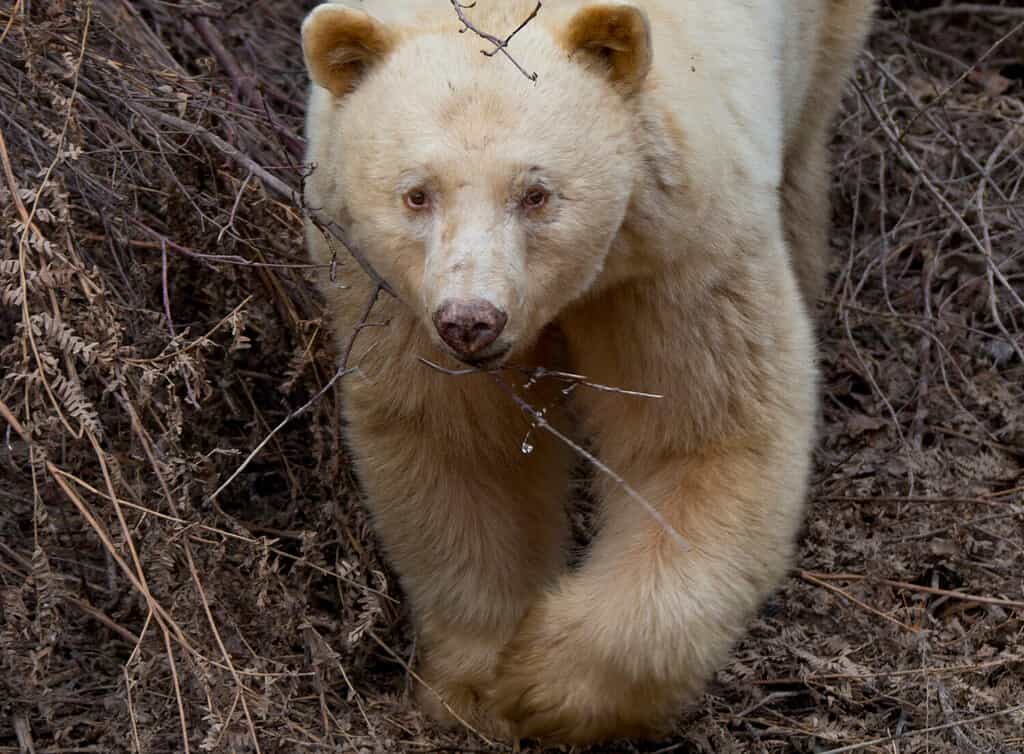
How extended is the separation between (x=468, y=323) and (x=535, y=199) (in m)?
0.39

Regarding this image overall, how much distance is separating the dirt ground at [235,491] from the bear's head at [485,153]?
2.03 feet

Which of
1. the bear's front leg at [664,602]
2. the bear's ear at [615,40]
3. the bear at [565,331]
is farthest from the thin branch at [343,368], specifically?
the bear's front leg at [664,602]

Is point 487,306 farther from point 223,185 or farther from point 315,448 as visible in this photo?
point 223,185

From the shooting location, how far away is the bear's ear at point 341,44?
367 cm

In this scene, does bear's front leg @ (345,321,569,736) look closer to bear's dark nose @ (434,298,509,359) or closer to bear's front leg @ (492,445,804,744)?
bear's front leg @ (492,445,804,744)

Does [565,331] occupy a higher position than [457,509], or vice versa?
[565,331]

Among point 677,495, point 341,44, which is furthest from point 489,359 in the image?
point 677,495

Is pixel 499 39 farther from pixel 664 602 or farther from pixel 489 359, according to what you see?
pixel 664 602

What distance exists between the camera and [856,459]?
609 cm

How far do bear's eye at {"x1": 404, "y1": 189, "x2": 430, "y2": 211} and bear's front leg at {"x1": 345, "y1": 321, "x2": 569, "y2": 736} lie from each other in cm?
73

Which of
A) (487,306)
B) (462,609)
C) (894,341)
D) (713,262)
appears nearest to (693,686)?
(462,609)

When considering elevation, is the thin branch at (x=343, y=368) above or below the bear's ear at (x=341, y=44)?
below

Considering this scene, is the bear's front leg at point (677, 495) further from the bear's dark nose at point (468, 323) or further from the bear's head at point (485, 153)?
the bear's dark nose at point (468, 323)

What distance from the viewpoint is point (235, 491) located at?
5.16m
